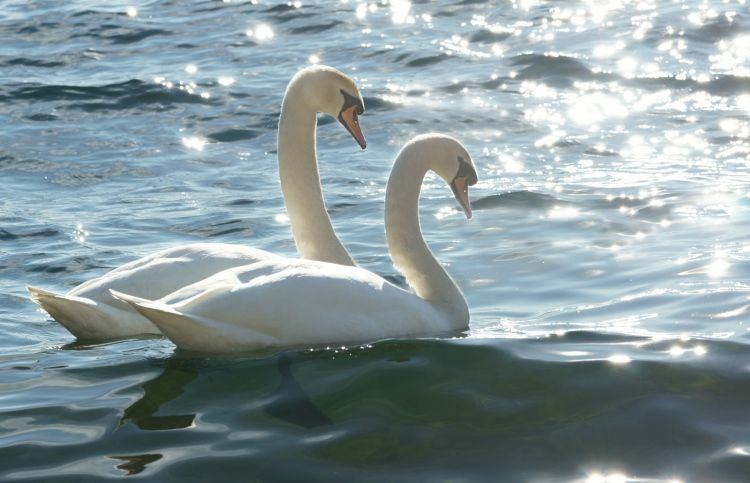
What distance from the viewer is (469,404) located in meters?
6.50

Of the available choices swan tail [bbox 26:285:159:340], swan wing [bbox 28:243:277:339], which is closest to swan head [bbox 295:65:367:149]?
swan wing [bbox 28:243:277:339]

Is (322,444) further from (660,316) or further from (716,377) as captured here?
(660,316)

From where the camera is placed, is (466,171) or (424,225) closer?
(466,171)

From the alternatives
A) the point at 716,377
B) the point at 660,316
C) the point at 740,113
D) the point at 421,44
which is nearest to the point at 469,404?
the point at 716,377

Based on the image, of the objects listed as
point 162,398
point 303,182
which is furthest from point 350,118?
point 162,398

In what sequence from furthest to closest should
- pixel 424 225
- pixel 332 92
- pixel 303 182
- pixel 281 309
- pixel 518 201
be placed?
pixel 518 201, pixel 424 225, pixel 303 182, pixel 332 92, pixel 281 309

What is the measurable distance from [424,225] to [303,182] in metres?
2.78

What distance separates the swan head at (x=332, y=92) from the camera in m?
8.82

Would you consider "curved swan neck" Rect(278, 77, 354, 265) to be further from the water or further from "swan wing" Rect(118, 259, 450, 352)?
"swan wing" Rect(118, 259, 450, 352)

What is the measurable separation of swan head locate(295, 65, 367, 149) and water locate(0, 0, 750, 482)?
1508 mm

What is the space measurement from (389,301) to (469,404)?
1.03 m

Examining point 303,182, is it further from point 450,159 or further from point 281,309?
point 281,309

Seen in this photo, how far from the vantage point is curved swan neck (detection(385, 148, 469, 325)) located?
802 cm

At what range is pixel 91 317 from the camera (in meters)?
7.43
